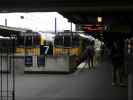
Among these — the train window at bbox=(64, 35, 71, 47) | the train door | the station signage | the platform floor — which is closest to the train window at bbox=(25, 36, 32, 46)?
the train window at bbox=(64, 35, 71, 47)

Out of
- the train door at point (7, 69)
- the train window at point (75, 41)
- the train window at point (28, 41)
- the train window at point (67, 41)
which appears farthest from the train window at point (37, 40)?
the train door at point (7, 69)

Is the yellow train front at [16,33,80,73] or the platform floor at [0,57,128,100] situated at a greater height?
the yellow train front at [16,33,80,73]

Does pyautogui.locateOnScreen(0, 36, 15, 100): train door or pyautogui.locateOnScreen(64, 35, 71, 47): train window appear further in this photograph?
→ pyautogui.locateOnScreen(64, 35, 71, 47): train window

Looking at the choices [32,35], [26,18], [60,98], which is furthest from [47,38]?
[60,98]

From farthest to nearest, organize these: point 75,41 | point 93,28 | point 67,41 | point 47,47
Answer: point 75,41, point 67,41, point 47,47, point 93,28

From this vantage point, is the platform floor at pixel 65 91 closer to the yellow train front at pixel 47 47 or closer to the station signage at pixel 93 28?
the station signage at pixel 93 28

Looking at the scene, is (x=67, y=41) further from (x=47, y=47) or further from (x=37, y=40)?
(x=37, y=40)

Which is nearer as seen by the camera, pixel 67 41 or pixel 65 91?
pixel 65 91

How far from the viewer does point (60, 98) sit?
16562 mm

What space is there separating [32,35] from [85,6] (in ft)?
93.7

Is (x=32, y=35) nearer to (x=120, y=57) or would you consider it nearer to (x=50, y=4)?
(x=120, y=57)

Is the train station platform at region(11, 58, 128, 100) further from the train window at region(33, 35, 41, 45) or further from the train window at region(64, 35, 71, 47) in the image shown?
the train window at region(33, 35, 41, 45)

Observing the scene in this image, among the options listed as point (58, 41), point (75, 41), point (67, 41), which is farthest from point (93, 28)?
point (58, 41)

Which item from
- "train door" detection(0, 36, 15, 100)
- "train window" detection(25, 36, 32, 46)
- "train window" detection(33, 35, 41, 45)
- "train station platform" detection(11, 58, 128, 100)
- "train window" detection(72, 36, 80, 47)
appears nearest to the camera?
"train door" detection(0, 36, 15, 100)
